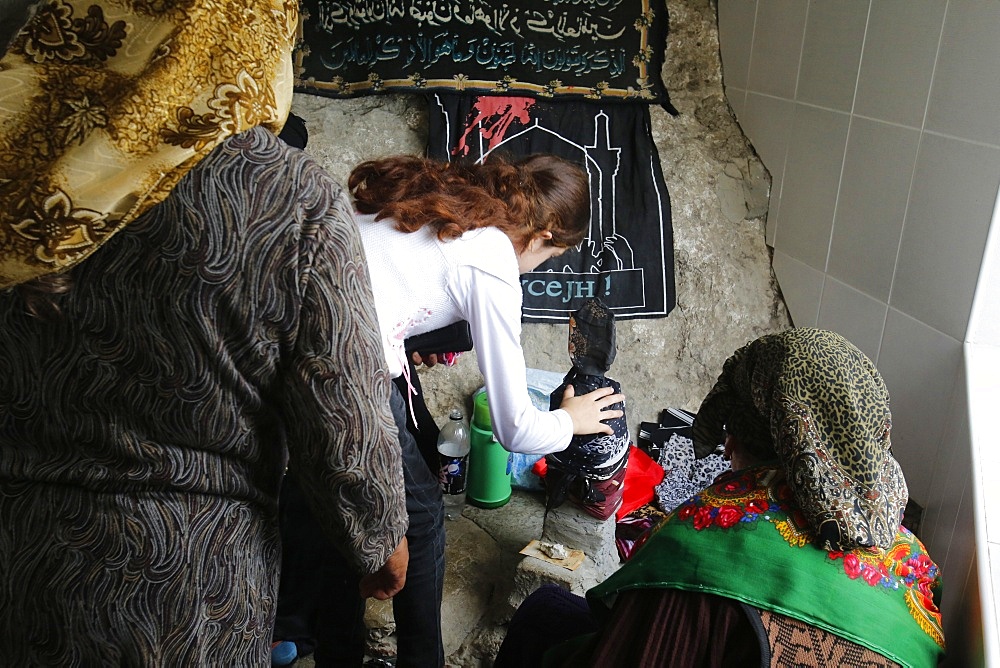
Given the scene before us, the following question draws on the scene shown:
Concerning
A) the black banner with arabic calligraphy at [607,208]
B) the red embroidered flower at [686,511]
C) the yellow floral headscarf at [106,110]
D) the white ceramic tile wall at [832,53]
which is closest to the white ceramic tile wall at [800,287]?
the black banner with arabic calligraphy at [607,208]

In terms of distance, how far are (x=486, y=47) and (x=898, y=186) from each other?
4.79 ft

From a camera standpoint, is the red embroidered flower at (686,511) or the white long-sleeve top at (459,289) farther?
the white long-sleeve top at (459,289)

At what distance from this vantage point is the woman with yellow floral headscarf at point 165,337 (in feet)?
2.91

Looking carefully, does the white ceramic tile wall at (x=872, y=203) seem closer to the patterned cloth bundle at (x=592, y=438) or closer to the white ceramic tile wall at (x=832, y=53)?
the white ceramic tile wall at (x=832, y=53)

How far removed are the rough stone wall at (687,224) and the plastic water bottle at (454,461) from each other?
16cm

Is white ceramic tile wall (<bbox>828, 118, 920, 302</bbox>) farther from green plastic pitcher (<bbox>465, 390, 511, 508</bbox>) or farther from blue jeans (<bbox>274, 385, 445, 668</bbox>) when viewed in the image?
blue jeans (<bbox>274, 385, 445, 668</bbox>)

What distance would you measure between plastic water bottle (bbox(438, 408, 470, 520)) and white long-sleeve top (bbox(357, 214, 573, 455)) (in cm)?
139

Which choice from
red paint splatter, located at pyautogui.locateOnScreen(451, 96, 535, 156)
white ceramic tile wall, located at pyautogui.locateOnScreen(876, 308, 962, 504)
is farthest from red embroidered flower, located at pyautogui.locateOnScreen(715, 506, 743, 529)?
red paint splatter, located at pyautogui.locateOnScreen(451, 96, 535, 156)

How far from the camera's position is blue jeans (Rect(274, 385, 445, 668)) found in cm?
177

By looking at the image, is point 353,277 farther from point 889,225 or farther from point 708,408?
point 889,225

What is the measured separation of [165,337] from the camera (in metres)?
0.96

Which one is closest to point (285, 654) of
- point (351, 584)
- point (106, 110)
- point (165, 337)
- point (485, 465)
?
point (351, 584)

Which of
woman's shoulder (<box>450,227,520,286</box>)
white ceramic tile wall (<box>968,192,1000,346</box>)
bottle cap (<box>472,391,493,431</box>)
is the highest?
woman's shoulder (<box>450,227,520,286</box>)

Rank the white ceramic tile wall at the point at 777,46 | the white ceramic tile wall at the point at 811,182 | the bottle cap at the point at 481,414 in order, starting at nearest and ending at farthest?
the white ceramic tile wall at the point at 811,182
the white ceramic tile wall at the point at 777,46
the bottle cap at the point at 481,414
